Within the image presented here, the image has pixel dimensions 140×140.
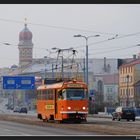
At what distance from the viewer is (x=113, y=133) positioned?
2928cm

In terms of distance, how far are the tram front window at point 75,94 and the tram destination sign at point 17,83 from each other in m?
41.1

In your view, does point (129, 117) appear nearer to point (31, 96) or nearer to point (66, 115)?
point (66, 115)

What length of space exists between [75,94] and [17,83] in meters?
42.0

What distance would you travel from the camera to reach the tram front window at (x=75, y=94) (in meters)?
42.4

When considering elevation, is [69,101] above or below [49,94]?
below

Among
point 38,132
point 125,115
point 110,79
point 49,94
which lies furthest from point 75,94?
point 110,79

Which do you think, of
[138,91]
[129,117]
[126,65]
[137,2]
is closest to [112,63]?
[126,65]

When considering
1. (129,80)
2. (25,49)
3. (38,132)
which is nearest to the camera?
(38,132)

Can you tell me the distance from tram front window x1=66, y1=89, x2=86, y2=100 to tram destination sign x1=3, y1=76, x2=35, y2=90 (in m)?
41.1

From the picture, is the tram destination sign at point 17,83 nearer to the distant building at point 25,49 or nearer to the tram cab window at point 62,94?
the tram cab window at point 62,94

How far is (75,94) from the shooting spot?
4266 cm

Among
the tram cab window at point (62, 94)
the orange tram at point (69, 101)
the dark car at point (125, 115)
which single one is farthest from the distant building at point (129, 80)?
the tram cab window at point (62, 94)

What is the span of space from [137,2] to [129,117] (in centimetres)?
2893

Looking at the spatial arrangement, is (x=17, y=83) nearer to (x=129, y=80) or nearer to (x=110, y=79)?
(x=129, y=80)
